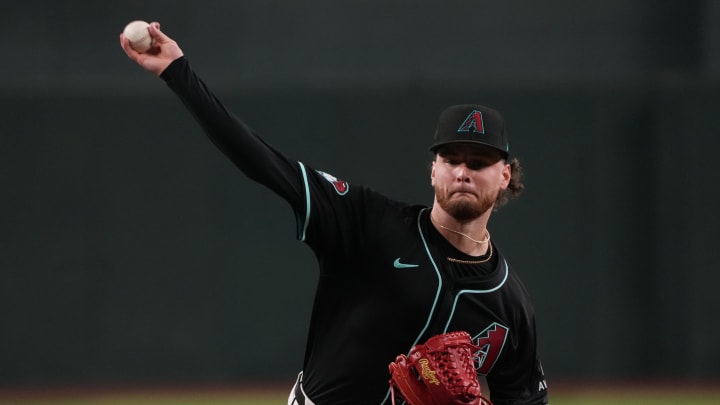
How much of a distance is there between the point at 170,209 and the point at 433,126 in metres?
2.33

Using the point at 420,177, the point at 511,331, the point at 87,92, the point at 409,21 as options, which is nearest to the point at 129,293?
the point at 87,92

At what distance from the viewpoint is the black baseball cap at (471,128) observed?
2.92 meters

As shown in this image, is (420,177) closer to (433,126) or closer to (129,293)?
(433,126)

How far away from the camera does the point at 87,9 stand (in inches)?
365

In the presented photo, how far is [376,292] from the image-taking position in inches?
112

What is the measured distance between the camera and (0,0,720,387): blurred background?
27.8ft

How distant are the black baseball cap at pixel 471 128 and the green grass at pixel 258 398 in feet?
16.1

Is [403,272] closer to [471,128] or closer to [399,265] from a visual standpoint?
[399,265]

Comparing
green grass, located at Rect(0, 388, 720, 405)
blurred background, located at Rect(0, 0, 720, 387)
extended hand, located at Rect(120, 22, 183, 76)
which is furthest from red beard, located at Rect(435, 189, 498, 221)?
blurred background, located at Rect(0, 0, 720, 387)

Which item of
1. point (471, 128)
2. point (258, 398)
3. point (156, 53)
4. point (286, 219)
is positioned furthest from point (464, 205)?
point (286, 219)

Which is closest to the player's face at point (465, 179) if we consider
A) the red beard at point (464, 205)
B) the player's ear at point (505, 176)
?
the red beard at point (464, 205)

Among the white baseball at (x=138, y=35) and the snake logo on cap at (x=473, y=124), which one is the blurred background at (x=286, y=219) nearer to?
the snake logo on cap at (x=473, y=124)

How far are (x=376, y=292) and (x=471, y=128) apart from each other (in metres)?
0.54

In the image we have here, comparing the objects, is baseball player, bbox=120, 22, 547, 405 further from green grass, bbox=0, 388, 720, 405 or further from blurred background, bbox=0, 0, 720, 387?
blurred background, bbox=0, 0, 720, 387
